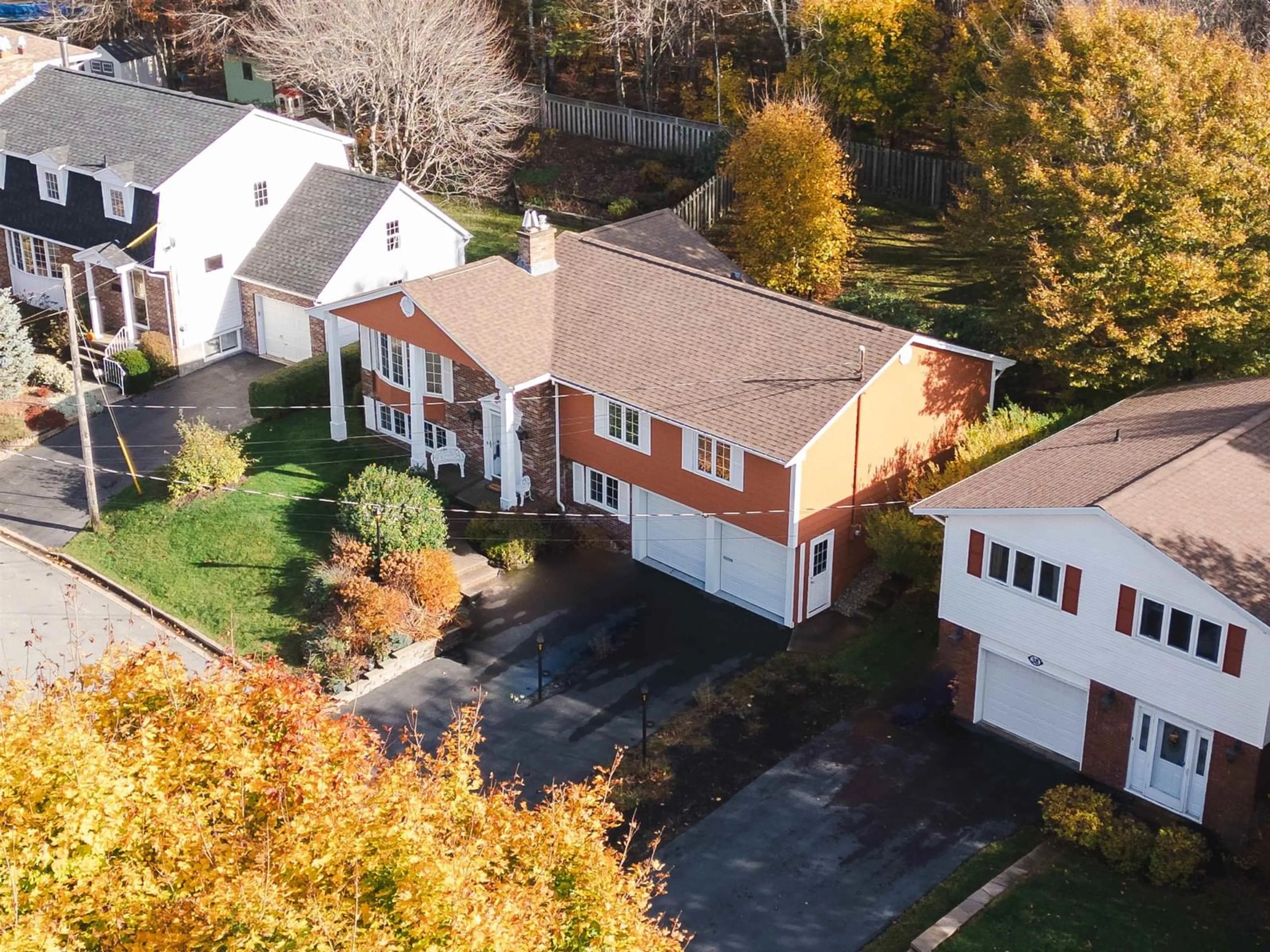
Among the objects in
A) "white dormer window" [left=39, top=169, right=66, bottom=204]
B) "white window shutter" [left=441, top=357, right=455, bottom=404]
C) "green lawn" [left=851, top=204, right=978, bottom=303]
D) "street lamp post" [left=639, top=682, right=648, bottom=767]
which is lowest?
"street lamp post" [left=639, top=682, right=648, bottom=767]

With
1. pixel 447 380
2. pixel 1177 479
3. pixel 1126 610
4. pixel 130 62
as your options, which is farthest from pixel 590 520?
pixel 130 62

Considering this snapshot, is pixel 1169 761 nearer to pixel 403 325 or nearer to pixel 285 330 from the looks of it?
pixel 403 325

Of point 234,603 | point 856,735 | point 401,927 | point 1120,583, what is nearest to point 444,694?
point 234,603

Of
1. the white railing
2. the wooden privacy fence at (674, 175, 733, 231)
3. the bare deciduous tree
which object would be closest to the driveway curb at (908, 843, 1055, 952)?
the wooden privacy fence at (674, 175, 733, 231)

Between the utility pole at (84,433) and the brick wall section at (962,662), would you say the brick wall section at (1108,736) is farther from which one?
the utility pole at (84,433)

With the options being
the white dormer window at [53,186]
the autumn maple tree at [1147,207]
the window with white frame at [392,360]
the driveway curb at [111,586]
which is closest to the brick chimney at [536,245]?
the window with white frame at [392,360]

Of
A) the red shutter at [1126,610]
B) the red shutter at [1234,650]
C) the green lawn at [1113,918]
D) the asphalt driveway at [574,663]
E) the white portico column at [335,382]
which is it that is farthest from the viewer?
the white portico column at [335,382]

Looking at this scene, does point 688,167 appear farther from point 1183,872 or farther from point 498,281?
point 1183,872

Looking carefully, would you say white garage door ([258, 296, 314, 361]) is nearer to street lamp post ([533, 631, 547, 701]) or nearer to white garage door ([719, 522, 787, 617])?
street lamp post ([533, 631, 547, 701])
